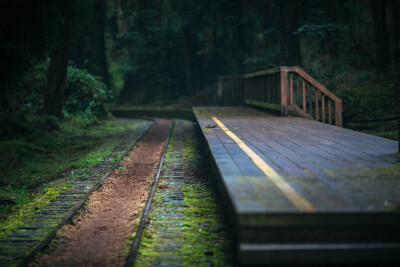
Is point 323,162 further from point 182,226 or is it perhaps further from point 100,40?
point 100,40

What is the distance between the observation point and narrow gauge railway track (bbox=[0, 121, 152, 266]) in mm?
4055

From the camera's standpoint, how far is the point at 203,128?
9.02m

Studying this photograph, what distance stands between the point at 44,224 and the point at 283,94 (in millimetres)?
7794

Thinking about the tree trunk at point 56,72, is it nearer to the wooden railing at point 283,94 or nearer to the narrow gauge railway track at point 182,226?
the wooden railing at point 283,94

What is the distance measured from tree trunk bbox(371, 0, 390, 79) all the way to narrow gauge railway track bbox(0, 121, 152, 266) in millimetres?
11254

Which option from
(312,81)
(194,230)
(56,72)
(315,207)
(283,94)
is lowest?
(194,230)

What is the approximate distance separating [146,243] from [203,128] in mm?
4878

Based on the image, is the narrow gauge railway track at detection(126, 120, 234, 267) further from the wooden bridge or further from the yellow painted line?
the yellow painted line

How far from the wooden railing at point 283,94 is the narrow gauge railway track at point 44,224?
18.8ft

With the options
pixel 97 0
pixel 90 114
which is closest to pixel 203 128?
pixel 90 114

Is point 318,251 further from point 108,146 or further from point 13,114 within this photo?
point 13,114

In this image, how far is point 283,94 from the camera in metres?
11.1

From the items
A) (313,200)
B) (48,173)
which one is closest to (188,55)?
(48,173)

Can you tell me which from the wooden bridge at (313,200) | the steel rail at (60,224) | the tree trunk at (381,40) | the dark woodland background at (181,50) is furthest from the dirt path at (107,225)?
the tree trunk at (381,40)
